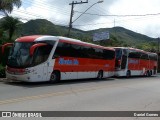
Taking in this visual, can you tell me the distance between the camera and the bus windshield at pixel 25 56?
741 inches

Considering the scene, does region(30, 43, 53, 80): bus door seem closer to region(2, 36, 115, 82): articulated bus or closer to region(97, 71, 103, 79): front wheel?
region(2, 36, 115, 82): articulated bus

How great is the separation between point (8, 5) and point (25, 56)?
14740mm

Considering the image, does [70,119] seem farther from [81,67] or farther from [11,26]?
[11,26]

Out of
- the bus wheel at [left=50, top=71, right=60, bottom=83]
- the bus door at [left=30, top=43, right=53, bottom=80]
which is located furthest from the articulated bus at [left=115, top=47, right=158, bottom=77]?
the bus door at [left=30, top=43, right=53, bottom=80]

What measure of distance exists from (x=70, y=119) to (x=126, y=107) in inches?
144

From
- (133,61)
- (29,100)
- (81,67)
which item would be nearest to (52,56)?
(81,67)

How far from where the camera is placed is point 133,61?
3544 centimetres

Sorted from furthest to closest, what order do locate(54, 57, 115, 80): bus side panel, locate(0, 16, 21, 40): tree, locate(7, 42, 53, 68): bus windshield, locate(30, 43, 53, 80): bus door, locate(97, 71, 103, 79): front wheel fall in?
locate(0, 16, 21, 40): tree < locate(97, 71, 103, 79): front wheel < locate(54, 57, 115, 80): bus side panel < locate(30, 43, 53, 80): bus door < locate(7, 42, 53, 68): bus windshield

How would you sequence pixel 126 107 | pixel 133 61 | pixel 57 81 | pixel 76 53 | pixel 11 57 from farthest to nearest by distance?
pixel 133 61, pixel 76 53, pixel 57 81, pixel 11 57, pixel 126 107

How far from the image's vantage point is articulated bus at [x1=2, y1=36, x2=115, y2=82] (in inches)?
742

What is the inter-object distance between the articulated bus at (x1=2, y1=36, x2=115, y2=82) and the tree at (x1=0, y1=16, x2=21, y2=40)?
13185mm

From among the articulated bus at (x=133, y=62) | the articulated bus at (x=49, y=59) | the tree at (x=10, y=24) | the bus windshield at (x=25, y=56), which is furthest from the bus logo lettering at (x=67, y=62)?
the tree at (x=10, y=24)

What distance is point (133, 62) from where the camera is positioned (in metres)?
35.5

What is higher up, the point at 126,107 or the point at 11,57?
the point at 11,57
